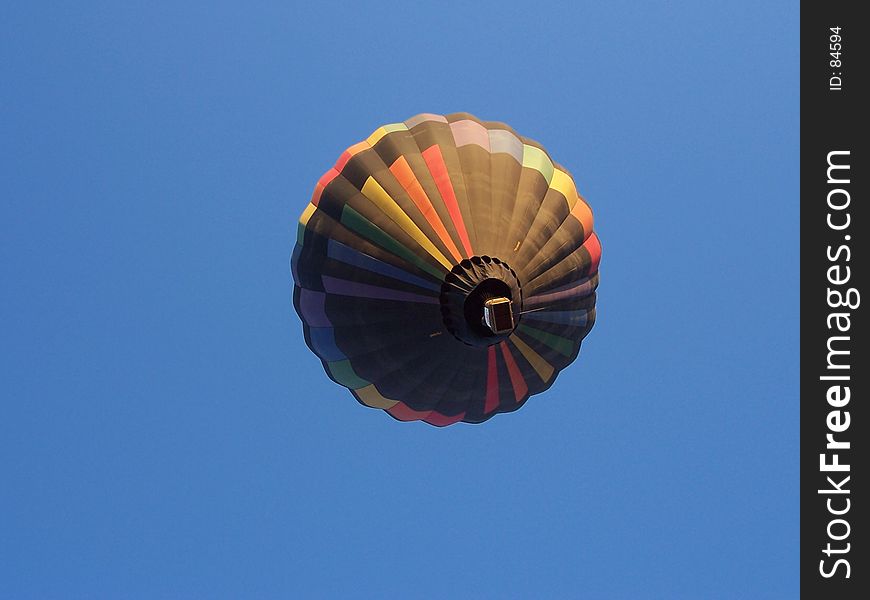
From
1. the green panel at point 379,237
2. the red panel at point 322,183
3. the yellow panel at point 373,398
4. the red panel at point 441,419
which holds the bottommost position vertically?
the red panel at point 441,419

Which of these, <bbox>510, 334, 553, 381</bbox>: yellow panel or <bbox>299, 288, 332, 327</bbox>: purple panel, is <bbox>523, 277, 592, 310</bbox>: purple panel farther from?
<bbox>299, 288, 332, 327</bbox>: purple panel

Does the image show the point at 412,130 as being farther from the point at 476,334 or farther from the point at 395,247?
the point at 476,334

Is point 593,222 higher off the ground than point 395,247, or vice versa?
point 593,222

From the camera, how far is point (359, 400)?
52.1 ft

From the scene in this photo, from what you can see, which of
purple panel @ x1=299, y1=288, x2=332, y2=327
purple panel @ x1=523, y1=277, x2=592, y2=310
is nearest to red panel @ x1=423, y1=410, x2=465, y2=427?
purple panel @ x1=299, y1=288, x2=332, y2=327

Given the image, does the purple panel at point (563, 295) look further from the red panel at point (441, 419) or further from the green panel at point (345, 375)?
the green panel at point (345, 375)

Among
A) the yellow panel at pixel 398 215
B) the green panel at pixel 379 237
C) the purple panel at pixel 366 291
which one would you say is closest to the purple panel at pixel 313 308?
the purple panel at pixel 366 291

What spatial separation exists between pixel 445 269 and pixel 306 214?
2.99 meters

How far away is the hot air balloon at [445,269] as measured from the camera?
1362 centimetres

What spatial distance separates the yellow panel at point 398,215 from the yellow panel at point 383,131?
3.09ft

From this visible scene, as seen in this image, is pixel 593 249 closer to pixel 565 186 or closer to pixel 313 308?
pixel 565 186

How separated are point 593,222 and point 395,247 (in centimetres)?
408
